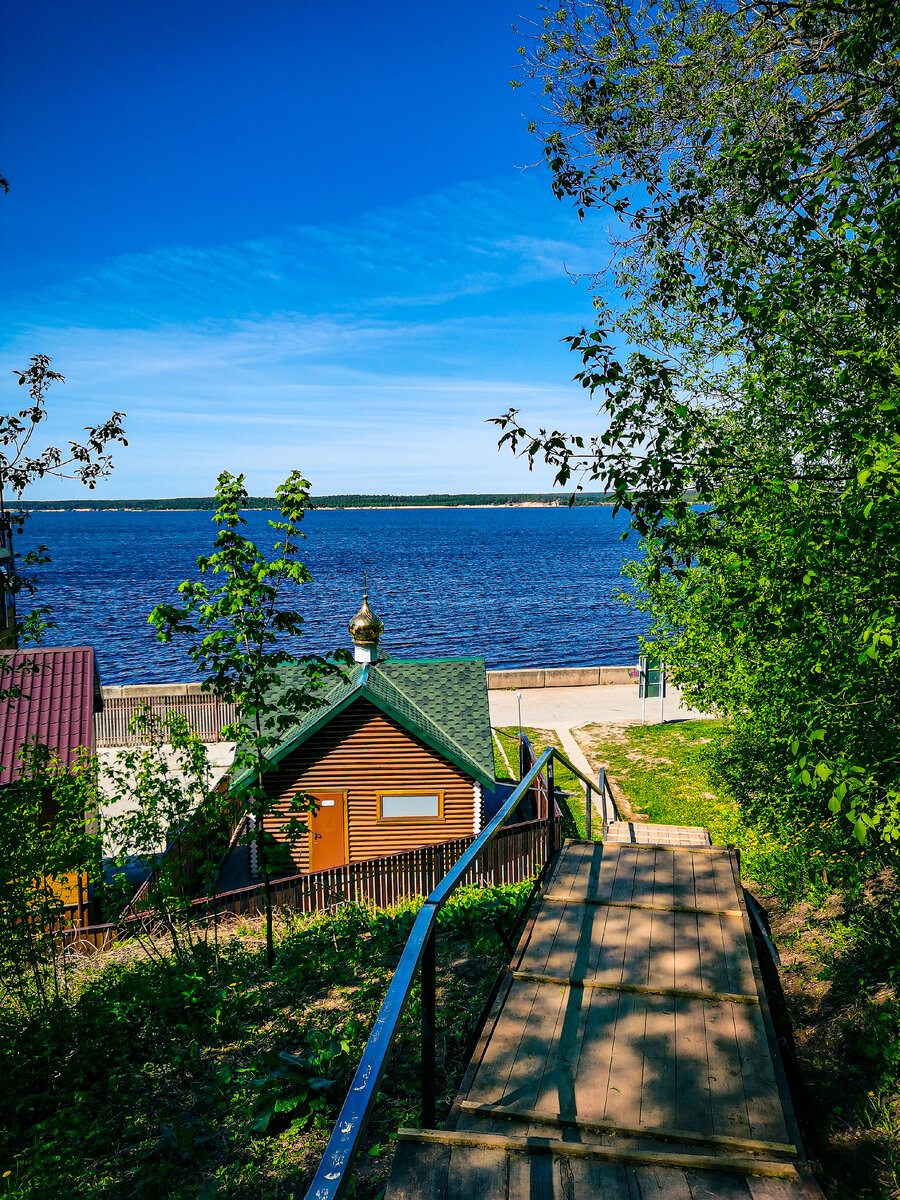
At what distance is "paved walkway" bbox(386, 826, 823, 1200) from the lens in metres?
2.80

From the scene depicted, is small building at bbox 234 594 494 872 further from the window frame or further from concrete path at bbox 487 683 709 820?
concrete path at bbox 487 683 709 820

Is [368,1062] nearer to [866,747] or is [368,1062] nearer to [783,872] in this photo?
[866,747]

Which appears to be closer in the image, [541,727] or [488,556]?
[541,727]

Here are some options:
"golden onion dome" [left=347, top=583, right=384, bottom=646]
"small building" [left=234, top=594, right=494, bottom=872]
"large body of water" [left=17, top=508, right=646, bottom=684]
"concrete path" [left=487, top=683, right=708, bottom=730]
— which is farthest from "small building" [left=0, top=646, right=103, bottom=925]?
"concrete path" [left=487, top=683, right=708, bottom=730]

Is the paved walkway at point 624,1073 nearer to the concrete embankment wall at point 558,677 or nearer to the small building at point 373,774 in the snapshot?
the small building at point 373,774

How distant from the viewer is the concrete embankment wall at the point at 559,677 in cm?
3478

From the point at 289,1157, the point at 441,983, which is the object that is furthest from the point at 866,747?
the point at 289,1157

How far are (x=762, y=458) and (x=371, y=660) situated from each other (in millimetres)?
10620

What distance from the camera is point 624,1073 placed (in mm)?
3604

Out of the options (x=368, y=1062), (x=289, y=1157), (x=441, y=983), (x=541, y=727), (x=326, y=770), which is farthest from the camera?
(x=541, y=727)

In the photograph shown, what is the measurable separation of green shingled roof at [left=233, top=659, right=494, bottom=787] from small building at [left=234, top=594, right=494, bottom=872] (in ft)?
0.10

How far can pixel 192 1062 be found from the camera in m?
6.38

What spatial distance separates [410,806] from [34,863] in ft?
31.7

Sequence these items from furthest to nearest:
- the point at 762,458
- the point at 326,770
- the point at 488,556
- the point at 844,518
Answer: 1. the point at 488,556
2. the point at 326,770
3. the point at 762,458
4. the point at 844,518
